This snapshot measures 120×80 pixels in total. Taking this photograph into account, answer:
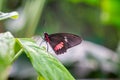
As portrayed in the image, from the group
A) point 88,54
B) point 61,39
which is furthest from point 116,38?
point 61,39

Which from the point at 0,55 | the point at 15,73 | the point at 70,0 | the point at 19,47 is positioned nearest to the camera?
the point at 0,55

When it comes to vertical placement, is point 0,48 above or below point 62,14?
above

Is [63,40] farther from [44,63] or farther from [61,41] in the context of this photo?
[44,63]

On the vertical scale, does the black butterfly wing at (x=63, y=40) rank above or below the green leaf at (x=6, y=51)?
below

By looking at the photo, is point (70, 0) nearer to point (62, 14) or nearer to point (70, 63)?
point (62, 14)

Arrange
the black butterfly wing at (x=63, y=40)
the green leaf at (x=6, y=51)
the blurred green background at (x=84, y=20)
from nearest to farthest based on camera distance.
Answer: the green leaf at (x=6, y=51)
the black butterfly wing at (x=63, y=40)
the blurred green background at (x=84, y=20)

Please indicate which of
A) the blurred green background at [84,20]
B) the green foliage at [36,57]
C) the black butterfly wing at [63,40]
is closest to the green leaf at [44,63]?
the green foliage at [36,57]

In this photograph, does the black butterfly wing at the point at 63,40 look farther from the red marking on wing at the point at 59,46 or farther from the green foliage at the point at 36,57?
the green foliage at the point at 36,57

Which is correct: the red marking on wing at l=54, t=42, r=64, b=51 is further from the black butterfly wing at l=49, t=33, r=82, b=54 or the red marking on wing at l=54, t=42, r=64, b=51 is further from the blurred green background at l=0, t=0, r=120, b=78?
the blurred green background at l=0, t=0, r=120, b=78

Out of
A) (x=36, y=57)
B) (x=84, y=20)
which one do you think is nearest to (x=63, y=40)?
(x=36, y=57)
